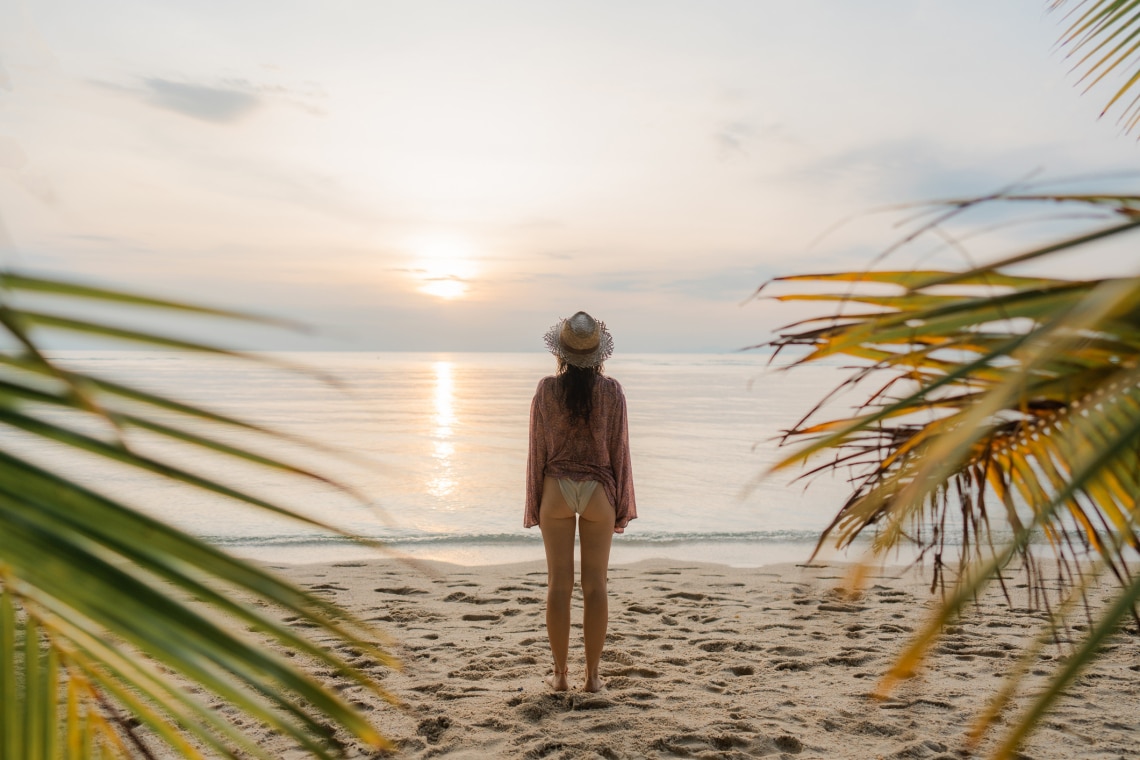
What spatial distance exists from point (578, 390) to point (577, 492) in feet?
1.91

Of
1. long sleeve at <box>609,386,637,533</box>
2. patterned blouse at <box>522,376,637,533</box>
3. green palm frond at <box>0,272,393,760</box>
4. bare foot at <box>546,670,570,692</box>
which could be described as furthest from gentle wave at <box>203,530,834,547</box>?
green palm frond at <box>0,272,393,760</box>

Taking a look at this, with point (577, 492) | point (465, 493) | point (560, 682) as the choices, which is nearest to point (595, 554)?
point (577, 492)

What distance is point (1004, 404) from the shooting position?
1.90 feet

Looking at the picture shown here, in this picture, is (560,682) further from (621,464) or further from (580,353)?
(580,353)

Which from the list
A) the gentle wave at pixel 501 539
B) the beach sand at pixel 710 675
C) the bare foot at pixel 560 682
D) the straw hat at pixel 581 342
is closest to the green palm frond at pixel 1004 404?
the beach sand at pixel 710 675

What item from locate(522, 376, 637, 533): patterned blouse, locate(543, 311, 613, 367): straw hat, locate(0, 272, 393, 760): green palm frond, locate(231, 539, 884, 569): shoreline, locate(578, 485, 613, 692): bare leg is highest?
locate(543, 311, 613, 367): straw hat

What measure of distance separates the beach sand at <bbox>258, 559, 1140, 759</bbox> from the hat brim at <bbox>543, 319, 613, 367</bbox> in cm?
140

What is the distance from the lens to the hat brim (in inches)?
180

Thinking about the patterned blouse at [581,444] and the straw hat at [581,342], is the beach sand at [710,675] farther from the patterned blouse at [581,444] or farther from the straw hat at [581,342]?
the straw hat at [581,342]

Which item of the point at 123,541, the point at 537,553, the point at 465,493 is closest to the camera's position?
the point at 123,541

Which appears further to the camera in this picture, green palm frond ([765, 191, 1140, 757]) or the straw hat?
the straw hat

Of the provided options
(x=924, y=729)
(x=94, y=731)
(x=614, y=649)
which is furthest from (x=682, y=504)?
(x=94, y=731)

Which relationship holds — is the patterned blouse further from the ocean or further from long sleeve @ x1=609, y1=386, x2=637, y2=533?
the ocean

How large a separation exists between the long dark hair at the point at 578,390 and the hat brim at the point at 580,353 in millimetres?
41
